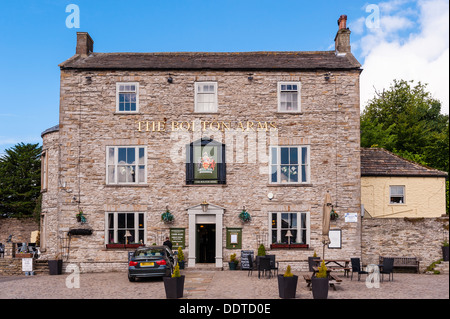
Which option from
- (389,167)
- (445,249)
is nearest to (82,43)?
(389,167)

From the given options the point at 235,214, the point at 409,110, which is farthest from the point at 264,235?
the point at 409,110

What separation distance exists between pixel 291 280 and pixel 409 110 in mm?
33916

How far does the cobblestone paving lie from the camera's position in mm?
13742

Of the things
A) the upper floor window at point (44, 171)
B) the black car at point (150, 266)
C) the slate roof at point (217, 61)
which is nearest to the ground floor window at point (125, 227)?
the black car at point (150, 266)

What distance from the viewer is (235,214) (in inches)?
825

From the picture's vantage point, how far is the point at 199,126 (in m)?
21.4

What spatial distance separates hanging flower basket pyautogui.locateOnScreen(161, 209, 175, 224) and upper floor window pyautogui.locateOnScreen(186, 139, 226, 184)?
5.39ft

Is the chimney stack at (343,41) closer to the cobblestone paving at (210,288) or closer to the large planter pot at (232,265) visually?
the cobblestone paving at (210,288)

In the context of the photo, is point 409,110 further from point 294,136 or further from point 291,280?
point 291,280

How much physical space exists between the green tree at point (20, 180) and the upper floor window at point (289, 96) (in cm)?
2790

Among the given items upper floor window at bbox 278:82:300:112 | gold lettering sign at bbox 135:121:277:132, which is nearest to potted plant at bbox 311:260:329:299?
gold lettering sign at bbox 135:121:277:132

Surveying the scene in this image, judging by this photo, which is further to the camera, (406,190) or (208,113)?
(406,190)

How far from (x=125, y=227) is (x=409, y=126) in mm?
30188

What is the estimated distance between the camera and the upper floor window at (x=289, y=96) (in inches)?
848
